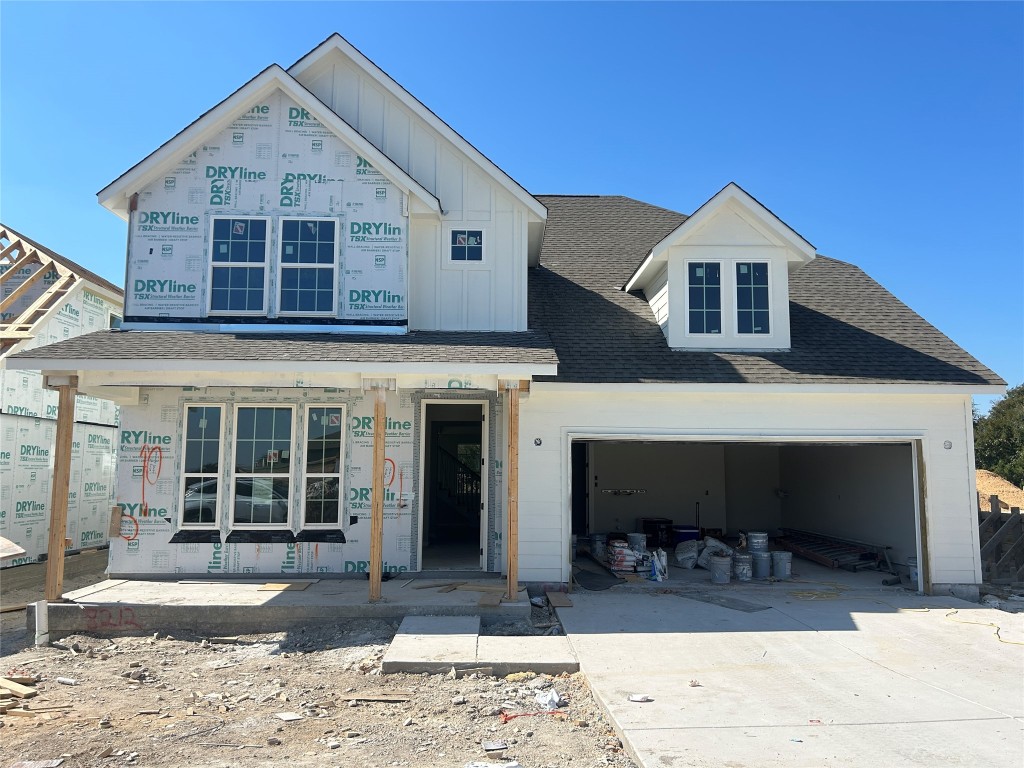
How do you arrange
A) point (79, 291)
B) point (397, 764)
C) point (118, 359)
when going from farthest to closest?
point (79, 291), point (118, 359), point (397, 764)

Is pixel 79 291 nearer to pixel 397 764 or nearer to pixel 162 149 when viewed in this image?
pixel 162 149

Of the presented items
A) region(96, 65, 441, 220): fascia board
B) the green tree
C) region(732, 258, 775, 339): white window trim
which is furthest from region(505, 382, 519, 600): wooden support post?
the green tree

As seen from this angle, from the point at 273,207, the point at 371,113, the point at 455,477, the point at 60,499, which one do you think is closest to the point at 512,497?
the point at 60,499

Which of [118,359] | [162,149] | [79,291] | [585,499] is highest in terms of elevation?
[162,149]

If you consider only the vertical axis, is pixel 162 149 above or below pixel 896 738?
above

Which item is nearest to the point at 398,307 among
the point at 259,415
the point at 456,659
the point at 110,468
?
the point at 259,415

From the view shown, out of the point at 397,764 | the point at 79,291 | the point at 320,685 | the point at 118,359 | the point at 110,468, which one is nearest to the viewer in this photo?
the point at 397,764

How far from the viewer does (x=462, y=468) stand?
16.3 metres

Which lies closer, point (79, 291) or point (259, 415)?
point (259, 415)

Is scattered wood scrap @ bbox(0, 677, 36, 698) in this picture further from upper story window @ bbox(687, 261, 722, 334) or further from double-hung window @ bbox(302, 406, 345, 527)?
upper story window @ bbox(687, 261, 722, 334)

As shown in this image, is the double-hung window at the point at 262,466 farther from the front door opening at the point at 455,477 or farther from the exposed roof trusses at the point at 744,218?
the exposed roof trusses at the point at 744,218

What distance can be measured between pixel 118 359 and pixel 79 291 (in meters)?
8.12

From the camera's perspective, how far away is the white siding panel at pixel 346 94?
11.5m

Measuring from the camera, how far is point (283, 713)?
234 inches
